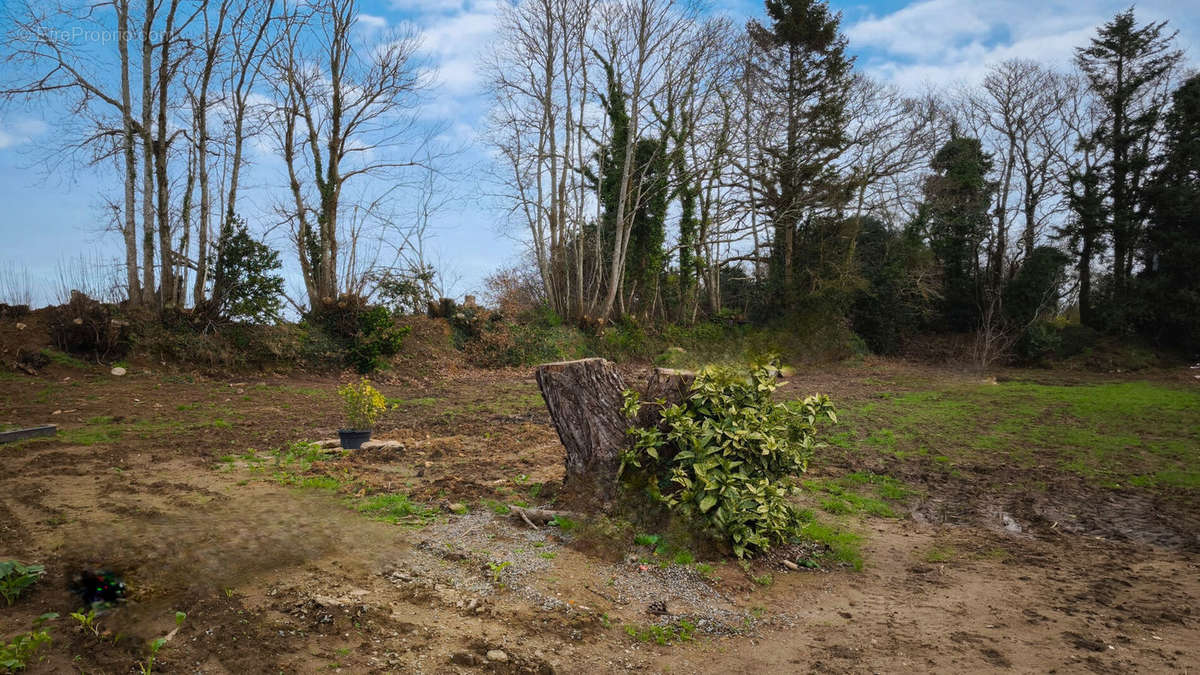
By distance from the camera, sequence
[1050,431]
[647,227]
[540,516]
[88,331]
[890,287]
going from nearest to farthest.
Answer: [540,516] → [1050,431] → [88,331] → [647,227] → [890,287]

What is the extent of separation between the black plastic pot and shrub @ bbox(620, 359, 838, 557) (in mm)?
3800

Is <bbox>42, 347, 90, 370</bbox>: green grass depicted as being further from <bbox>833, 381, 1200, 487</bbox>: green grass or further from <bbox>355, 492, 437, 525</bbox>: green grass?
<bbox>833, 381, 1200, 487</bbox>: green grass

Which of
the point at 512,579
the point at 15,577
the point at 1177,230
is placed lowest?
the point at 512,579

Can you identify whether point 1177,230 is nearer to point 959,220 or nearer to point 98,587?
point 959,220

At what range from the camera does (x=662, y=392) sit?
17.1 feet

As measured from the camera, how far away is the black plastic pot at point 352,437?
751cm

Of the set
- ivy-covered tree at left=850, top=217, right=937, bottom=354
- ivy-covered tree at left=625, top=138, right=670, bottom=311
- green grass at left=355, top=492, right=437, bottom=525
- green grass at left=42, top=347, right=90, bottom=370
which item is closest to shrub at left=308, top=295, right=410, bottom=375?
green grass at left=42, top=347, right=90, bottom=370

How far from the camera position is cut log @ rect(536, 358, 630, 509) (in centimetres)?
523

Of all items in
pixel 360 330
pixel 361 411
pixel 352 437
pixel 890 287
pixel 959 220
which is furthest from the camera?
pixel 959 220

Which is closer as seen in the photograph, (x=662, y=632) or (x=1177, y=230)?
(x=662, y=632)

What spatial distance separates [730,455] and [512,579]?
1836 millimetres

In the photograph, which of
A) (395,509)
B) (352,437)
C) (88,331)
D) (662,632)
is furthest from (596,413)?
(88,331)

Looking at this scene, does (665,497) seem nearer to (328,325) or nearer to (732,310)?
(328,325)

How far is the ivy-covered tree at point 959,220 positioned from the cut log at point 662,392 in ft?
74.2
